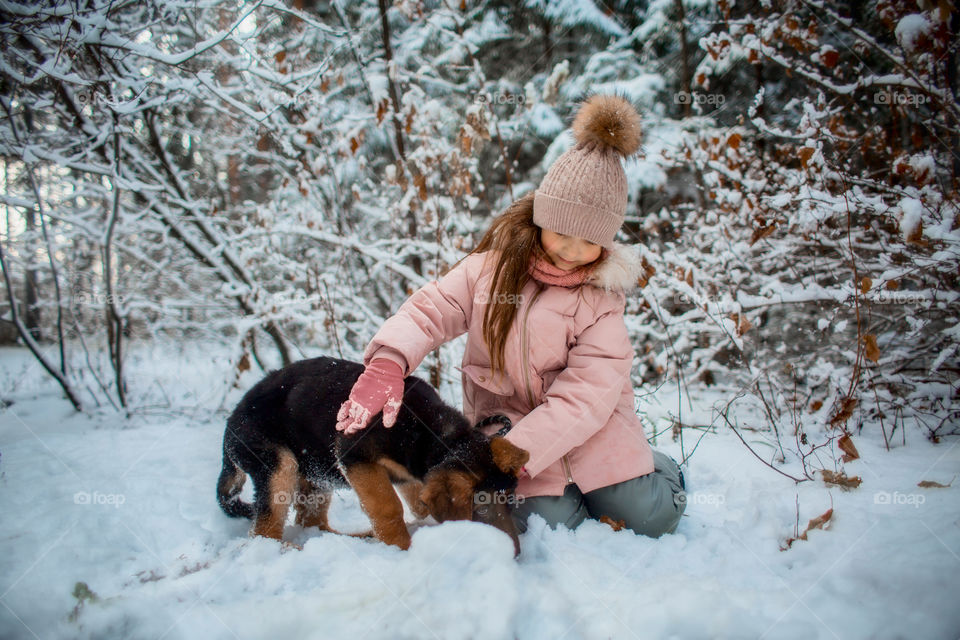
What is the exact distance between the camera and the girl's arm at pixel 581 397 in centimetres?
220

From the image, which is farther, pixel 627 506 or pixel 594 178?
pixel 627 506

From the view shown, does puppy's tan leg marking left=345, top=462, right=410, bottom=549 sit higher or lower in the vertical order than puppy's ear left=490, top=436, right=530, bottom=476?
lower

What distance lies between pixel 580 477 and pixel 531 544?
459 millimetres

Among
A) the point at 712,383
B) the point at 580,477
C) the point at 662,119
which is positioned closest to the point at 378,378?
the point at 580,477

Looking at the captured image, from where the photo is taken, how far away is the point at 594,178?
2.21m

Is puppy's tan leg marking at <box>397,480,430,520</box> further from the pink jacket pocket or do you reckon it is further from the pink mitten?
the pink jacket pocket

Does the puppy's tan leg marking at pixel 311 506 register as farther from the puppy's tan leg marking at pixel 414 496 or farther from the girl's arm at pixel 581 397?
the girl's arm at pixel 581 397

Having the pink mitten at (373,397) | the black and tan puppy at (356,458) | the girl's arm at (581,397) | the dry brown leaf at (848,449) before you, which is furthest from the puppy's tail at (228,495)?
the dry brown leaf at (848,449)

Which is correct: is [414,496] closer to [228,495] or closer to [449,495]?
[449,495]

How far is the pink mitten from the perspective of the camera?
1992mm

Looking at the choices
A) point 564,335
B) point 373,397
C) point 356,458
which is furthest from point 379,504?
point 564,335

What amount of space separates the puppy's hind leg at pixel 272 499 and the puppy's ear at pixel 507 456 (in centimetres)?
108

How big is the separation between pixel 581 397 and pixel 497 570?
0.89m

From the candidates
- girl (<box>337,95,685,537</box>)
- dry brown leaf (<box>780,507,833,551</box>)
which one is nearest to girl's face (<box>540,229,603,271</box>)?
girl (<box>337,95,685,537</box>)
